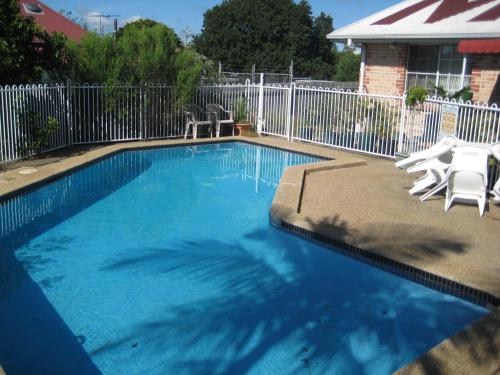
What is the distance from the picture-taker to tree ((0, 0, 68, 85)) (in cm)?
1147

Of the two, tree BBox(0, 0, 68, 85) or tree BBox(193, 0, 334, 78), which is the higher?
tree BBox(193, 0, 334, 78)

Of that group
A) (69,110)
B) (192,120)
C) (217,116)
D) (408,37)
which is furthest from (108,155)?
(408,37)

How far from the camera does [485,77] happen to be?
13.4m

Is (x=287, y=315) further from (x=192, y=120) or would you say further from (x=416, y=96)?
(x=192, y=120)

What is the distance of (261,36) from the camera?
6053 cm

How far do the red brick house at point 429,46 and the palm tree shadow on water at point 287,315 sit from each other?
8140 mm

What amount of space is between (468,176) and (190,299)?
16.0ft

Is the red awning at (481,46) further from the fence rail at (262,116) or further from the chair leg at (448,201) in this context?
the chair leg at (448,201)

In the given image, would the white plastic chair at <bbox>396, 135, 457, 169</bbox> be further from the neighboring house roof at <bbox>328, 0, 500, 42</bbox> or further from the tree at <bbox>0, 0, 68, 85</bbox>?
the tree at <bbox>0, 0, 68, 85</bbox>

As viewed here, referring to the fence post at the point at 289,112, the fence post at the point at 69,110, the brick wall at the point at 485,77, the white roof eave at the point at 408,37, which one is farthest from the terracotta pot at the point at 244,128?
the brick wall at the point at 485,77

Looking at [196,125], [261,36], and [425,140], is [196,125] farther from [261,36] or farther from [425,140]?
[261,36]

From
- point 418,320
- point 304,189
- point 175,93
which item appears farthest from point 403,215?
point 175,93

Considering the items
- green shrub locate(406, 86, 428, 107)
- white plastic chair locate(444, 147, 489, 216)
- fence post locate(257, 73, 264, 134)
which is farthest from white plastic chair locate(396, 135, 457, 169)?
fence post locate(257, 73, 264, 134)

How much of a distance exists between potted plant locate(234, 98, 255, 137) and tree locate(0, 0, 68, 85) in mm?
5271
